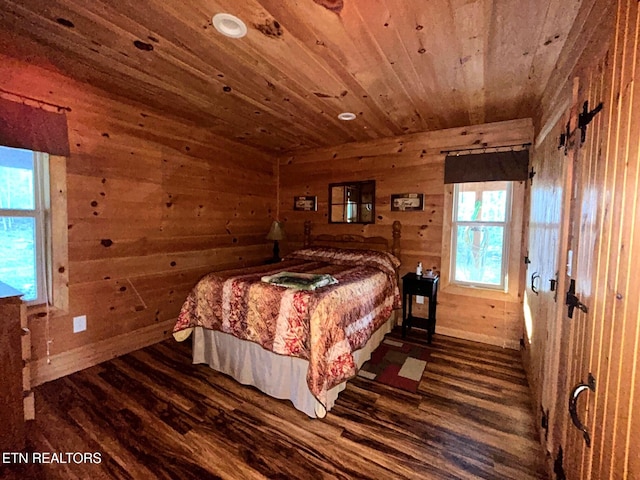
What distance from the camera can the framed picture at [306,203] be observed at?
14.1 feet

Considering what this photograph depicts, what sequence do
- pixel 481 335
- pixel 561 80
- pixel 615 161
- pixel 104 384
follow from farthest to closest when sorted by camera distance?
pixel 481 335 < pixel 104 384 < pixel 561 80 < pixel 615 161

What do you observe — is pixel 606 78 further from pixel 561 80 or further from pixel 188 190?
pixel 188 190

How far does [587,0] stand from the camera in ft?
4.33

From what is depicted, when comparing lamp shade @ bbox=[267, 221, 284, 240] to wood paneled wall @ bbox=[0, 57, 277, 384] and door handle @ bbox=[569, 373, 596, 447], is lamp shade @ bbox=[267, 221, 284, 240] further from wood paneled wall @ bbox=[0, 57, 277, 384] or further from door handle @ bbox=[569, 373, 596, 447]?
door handle @ bbox=[569, 373, 596, 447]

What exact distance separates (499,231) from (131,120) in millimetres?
4048

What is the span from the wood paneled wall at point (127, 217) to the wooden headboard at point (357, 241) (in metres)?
1.16

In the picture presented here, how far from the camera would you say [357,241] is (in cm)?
396

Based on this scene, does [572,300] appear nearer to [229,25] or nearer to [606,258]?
[606,258]

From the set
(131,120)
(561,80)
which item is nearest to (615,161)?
(561,80)

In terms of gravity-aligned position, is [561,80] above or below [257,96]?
below

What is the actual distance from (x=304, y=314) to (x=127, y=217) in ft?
6.88

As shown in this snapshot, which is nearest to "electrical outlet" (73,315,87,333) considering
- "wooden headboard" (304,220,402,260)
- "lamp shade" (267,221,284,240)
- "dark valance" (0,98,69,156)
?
"dark valance" (0,98,69,156)

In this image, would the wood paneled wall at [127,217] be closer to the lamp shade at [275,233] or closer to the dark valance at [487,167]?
the lamp shade at [275,233]

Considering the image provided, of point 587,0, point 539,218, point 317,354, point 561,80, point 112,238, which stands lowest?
point 317,354
